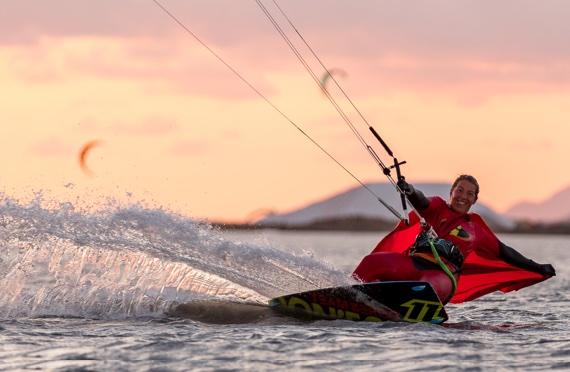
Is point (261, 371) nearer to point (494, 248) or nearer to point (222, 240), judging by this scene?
point (222, 240)

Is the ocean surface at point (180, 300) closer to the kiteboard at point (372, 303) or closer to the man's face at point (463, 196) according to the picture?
the kiteboard at point (372, 303)

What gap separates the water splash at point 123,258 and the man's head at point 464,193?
159 centimetres

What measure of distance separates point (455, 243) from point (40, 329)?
4910 millimetres

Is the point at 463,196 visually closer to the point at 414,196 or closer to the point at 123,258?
the point at 414,196

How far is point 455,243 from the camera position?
1357 centimetres

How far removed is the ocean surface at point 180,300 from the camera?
11258 mm

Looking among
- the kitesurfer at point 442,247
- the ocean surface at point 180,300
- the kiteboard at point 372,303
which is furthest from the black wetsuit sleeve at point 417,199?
the ocean surface at point 180,300

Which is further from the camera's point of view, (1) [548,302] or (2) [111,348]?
(1) [548,302]

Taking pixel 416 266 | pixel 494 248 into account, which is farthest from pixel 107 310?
pixel 494 248

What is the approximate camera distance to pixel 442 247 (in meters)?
13.3

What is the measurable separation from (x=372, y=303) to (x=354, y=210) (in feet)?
471

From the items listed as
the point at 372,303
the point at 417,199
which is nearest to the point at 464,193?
the point at 417,199

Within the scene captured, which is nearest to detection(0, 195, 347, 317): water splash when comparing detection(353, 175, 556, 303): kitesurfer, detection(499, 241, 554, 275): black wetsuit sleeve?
detection(353, 175, 556, 303): kitesurfer

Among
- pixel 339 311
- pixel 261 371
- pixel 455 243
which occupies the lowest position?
pixel 261 371
